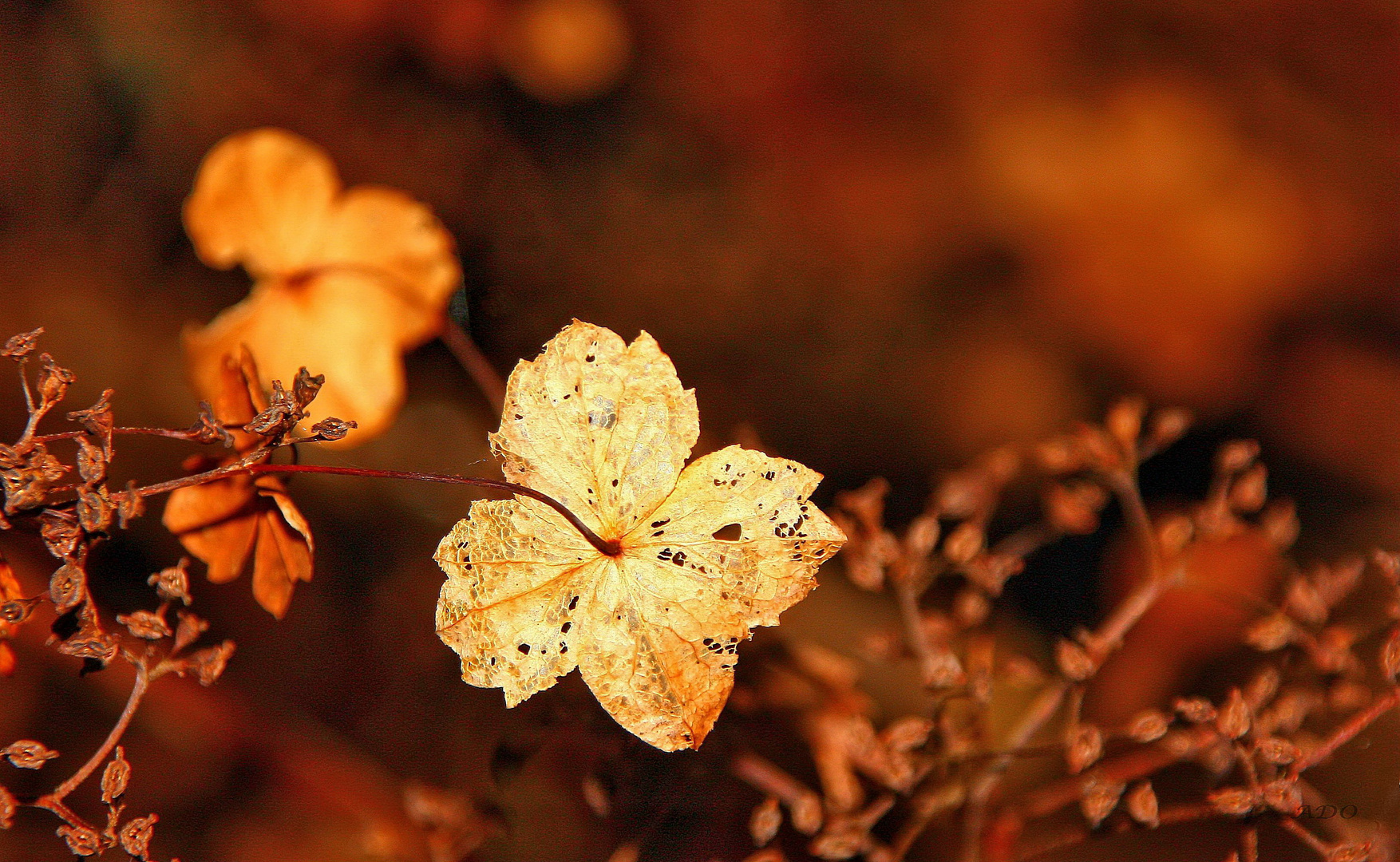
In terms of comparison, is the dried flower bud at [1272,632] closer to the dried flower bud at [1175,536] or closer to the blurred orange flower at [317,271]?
the dried flower bud at [1175,536]

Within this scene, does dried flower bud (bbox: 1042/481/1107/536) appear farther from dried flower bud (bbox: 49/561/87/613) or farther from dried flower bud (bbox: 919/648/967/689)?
dried flower bud (bbox: 49/561/87/613)

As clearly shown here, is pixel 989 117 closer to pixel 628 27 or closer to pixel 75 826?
pixel 628 27

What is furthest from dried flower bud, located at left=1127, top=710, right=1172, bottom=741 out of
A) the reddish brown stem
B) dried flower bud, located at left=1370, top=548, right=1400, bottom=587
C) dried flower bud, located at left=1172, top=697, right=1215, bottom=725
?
the reddish brown stem

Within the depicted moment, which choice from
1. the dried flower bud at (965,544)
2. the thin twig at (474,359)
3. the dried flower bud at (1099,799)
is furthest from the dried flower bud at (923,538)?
the thin twig at (474,359)

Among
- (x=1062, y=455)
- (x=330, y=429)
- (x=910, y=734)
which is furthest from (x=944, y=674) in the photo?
(x=330, y=429)

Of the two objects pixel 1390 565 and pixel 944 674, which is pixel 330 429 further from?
pixel 1390 565

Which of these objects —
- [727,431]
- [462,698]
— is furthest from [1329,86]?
[462,698]
